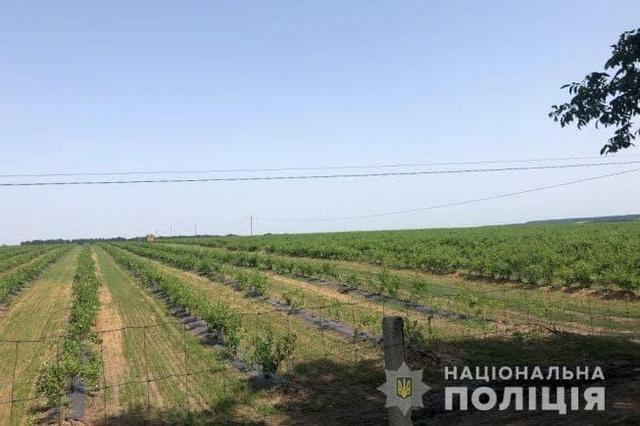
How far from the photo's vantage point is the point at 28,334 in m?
19.2

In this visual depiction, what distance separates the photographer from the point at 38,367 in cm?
1401

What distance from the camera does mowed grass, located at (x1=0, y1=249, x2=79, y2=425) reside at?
1105cm

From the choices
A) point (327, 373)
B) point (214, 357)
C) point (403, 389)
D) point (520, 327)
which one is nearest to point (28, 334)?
point (214, 357)

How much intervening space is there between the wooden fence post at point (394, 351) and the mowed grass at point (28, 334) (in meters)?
8.58

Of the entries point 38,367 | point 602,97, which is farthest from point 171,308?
point 602,97

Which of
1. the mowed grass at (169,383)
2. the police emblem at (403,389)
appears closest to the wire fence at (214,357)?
the mowed grass at (169,383)

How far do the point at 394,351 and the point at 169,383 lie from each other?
8556 millimetres

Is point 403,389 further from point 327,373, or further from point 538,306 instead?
point 538,306

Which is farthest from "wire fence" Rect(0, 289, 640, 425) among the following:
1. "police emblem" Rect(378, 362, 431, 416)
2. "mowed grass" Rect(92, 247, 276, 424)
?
"police emblem" Rect(378, 362, 431, 416)

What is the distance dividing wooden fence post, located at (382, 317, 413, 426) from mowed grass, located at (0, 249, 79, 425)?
8.58m

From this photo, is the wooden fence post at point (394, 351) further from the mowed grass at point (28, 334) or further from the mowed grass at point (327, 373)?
the mowed grass at point (28, 334)

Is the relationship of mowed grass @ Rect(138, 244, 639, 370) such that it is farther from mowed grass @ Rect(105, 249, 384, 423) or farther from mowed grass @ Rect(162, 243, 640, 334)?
mowed grass @ Rect(105, 249, 384, 423)

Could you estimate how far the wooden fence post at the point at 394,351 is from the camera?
470 cm

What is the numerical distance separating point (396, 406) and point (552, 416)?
4.11 metres
